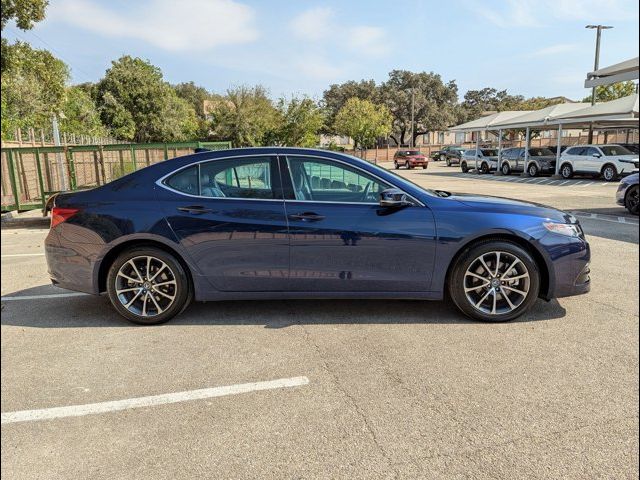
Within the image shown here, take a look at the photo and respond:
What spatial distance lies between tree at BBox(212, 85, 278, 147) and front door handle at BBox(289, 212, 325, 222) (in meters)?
31.8

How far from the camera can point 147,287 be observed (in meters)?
3.99

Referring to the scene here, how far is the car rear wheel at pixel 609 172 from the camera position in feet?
66.4

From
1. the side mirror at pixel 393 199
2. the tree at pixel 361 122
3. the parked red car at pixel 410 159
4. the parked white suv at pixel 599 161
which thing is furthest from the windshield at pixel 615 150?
the tree at pixel 361 122

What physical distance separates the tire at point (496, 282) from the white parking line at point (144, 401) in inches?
64.3

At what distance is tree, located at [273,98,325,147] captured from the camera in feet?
115

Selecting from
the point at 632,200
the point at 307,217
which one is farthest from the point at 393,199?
the point at 632,200

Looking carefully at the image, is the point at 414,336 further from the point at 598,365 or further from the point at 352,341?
the point at 598,365

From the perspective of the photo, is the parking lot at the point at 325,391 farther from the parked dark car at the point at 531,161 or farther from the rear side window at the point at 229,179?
the parked dark car at the point at 531,161

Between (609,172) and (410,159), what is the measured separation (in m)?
18.9

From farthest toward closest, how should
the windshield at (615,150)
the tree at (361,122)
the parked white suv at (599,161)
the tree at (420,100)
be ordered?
the tree at (420,100)
the tree at (361,122)
the windshield at (615,150)
the parked white suv at (599,161)

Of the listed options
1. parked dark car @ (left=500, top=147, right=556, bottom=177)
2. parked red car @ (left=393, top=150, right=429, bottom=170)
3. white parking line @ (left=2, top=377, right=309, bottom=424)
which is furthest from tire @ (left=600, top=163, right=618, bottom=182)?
white parking line @ (left=2, top=377, right=309, bottom=424)

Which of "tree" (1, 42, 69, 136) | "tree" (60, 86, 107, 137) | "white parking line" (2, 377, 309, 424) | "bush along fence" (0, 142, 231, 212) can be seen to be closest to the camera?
"white parking line" (2, 377, 309, 424)

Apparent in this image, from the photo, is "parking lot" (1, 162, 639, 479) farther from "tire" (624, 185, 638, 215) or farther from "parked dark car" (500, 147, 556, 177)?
"parked dark car" (500, 147, 556, 177)

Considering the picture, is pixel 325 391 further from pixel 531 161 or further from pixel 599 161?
pixel 531 161
